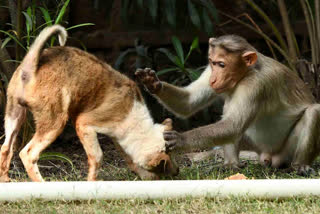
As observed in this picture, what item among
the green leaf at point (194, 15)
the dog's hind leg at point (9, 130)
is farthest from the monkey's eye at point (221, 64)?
the green leaf at point (194, 15)

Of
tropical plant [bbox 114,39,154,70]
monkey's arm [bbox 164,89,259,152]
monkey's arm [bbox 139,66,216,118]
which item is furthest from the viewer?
tropical plant [bbox 114,39,154,70]

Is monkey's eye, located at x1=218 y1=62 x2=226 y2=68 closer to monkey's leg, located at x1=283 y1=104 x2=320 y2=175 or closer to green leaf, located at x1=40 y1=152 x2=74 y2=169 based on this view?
monkey's leg, located at x1=283 y1=104 x2=320 y2=175

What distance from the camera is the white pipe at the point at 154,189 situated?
4.37 metres

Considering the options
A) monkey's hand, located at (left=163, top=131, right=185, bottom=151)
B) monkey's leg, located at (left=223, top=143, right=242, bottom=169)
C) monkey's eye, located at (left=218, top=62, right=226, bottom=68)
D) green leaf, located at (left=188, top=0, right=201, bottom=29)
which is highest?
green leaf, located at (left=188, top=0, right=201, bottom=29)

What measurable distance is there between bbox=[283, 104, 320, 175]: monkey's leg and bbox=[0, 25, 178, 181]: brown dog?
55.2 inches

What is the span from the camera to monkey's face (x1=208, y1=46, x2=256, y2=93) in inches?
207

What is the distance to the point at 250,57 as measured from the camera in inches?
209

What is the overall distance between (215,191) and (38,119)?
1634mm

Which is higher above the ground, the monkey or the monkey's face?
the monkey's face

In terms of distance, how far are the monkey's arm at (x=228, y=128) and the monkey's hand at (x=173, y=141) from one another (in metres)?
0.08

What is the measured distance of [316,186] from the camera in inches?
177

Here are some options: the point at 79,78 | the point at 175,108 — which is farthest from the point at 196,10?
the point at 79,78

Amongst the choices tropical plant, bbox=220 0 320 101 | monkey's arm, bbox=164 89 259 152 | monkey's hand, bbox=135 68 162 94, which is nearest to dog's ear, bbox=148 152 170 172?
monkey's arm, bbox=164 89 259 152

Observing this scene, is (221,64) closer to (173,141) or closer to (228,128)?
(228,128)
